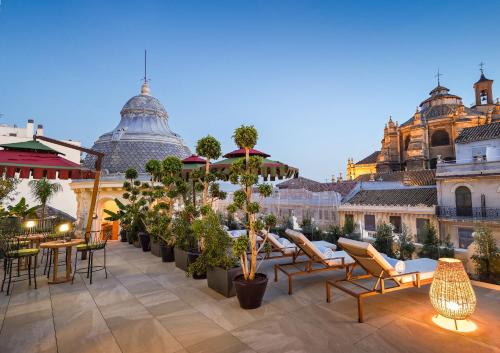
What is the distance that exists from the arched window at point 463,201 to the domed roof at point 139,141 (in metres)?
24.7

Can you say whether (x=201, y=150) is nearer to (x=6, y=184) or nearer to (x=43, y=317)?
(x=43, y=317)

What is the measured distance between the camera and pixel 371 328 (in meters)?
3.69

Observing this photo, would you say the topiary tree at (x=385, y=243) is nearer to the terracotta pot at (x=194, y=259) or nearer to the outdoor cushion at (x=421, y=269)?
the outdoor cushion at (x=421, y=269)

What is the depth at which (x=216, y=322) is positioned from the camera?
12.9 ft

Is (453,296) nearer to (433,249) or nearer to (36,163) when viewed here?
(433,249)

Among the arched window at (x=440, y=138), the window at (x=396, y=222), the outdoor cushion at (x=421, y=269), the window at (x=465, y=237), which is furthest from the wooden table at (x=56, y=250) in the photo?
the arched window at (x=440, y=138)

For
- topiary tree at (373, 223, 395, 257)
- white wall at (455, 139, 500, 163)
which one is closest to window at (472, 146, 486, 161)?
white wall at (455, 139, 500, 163)

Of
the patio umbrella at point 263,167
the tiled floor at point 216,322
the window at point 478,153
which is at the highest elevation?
the window at point 478,153

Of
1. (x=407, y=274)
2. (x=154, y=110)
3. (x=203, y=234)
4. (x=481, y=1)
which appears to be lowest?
(x=407, y=274)

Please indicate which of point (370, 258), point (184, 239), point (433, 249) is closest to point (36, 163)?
point (184, 239)

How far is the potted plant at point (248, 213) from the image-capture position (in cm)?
436

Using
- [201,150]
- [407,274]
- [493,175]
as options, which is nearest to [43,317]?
[201,150]

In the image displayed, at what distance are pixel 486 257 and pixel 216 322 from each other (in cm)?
691

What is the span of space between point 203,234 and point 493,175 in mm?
21622
